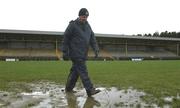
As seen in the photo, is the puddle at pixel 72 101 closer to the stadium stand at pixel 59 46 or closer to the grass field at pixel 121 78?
the grass field at pixel 121 78

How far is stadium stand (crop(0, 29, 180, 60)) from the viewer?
6031 centimetres

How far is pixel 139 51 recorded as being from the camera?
7450cm

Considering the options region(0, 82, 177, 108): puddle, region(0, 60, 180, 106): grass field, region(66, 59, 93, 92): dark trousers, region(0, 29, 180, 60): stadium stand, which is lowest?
region(0, 29, 180, 60): stadium stand

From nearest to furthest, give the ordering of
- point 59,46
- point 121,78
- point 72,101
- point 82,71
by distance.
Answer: point 72,101
point 82,71
point 121,78
point 59,46

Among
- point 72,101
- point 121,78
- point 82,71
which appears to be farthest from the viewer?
point 121,78

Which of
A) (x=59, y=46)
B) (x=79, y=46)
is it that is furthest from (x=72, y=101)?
(x=59, y=46)

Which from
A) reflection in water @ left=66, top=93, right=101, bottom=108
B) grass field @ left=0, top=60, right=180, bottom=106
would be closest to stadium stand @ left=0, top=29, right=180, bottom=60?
grass field @ left=0, top=60, right=180, bottom=106

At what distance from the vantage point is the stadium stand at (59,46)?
60312 millimetres

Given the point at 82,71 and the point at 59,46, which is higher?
the point at 82,71

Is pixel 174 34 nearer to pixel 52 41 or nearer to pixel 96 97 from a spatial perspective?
pixel 52 41

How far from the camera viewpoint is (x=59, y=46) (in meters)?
66.6

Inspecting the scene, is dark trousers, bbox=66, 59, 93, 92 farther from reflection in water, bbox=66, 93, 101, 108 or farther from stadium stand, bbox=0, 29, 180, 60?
stadium stand, bbox=0, 29, 180, 60

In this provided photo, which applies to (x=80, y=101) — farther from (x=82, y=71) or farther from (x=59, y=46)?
(x=59, y=46)

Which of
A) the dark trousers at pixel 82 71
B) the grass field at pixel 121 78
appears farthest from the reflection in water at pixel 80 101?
the grass field at pixel 121 78
